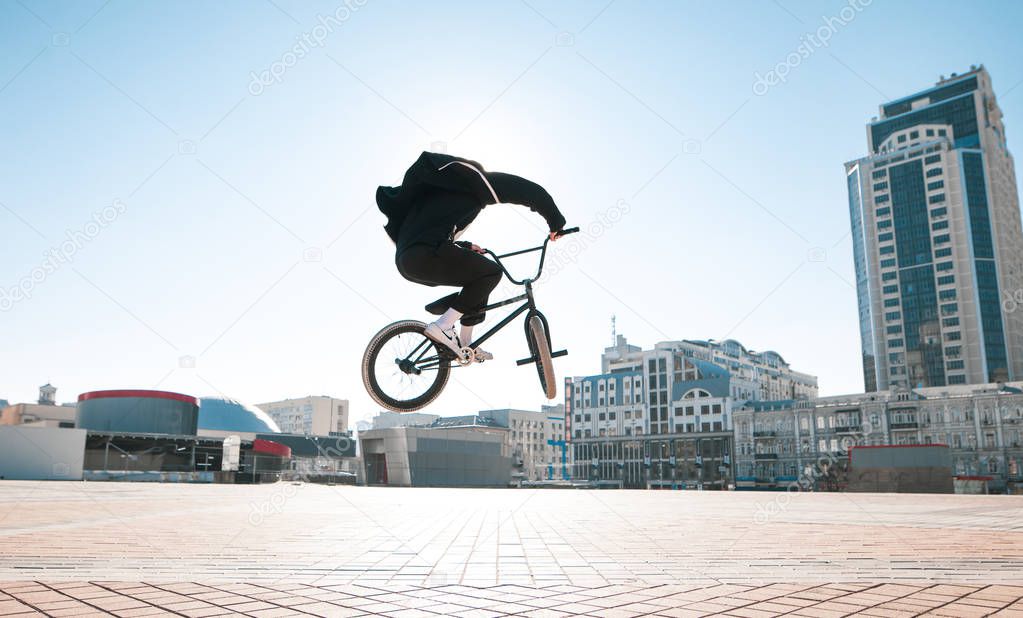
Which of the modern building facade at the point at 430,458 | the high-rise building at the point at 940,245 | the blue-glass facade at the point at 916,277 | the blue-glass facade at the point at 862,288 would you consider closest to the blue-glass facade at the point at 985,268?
the high-rise building at the point at 940,245

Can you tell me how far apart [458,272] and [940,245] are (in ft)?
512

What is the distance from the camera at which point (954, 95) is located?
151 metres

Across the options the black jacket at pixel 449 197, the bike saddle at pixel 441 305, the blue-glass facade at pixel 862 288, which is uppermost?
the blue-glass facade at pixel 862 288

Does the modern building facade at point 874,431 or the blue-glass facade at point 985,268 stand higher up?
the blue-glass facade at point 985,268

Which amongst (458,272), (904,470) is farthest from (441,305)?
(904,470)

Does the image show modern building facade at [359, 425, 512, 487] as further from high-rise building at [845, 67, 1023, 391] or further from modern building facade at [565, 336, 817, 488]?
high-rise building at [845, 67, 1023, 391]

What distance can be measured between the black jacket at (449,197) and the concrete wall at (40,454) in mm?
56574

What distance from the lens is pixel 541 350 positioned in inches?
277

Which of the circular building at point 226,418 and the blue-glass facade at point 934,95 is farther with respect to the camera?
the blue-glass facade at point 934,95

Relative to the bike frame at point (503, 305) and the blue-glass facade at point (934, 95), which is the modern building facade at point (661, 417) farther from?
the bike frame at point (503, 305)

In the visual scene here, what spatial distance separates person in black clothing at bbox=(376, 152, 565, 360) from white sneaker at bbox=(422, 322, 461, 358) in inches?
0.6

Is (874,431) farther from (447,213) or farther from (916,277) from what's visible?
(447,213)

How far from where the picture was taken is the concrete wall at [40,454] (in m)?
50.6

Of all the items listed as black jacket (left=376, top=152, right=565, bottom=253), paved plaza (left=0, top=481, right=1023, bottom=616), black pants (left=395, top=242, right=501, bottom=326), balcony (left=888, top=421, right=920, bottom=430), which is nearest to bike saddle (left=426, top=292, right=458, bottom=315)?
black pants (left=395, top=242, right=501, bottom=326)
